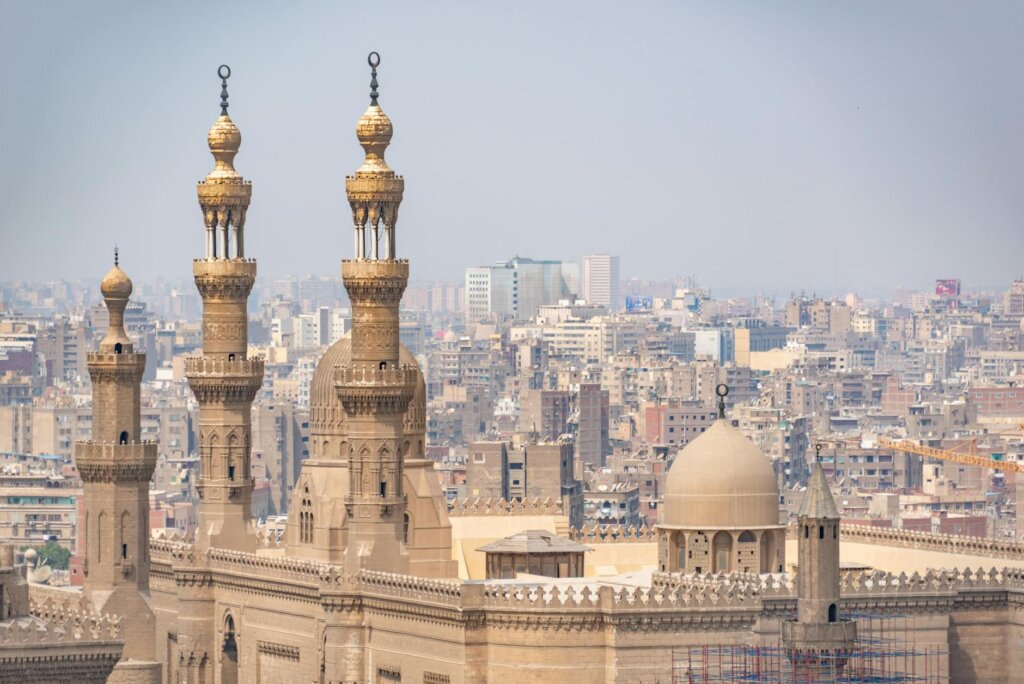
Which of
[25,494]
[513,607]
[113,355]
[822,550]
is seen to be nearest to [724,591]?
[513,607]

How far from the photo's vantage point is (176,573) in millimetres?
85312

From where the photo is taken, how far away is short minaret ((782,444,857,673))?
2613 inches

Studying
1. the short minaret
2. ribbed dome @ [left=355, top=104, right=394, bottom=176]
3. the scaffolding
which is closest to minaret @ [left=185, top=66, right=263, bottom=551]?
ribbed dome @ [left=355, top=104, right=394, bottom=176]

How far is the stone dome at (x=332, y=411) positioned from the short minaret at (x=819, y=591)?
54.1 ft

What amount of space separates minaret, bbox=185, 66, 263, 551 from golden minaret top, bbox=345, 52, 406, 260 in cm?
613

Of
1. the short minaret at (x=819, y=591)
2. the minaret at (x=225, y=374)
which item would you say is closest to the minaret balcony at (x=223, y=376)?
the minaret at (x=225, y=374)

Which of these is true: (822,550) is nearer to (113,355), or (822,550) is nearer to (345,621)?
(345,621)

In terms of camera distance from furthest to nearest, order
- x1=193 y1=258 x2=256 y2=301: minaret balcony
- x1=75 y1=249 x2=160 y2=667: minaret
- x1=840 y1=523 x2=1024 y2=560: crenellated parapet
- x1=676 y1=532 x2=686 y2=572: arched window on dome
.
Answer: x1=193 y1=258 x2=256 y2=301: minaret balcony < x1=840 y1=523 x2=1024 y2=560: crenellated parapet < x1=75 y1=249 x2=160 y2=667: minaret < x1=676 y1=532 x2=686 y2=572: arched window on dome

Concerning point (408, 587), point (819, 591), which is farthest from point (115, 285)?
point (819, 591)

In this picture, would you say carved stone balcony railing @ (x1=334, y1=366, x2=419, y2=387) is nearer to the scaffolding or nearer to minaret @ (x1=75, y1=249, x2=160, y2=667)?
minaret @ (x1=75, y1=249, x2=160, y2=667)

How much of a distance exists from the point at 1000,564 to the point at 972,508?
325 feet

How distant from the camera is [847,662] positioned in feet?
220

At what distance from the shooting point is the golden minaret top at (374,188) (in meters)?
78.9

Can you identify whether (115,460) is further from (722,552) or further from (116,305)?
(722,552)
